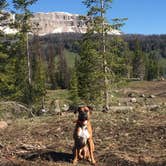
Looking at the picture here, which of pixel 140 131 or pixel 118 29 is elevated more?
pixel 118 29

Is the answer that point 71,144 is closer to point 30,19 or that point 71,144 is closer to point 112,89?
point 112,89

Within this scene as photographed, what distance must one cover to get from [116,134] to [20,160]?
4.34m

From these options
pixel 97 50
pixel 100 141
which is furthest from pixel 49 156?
pixel 97 50

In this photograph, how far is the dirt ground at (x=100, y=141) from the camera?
11406 mm

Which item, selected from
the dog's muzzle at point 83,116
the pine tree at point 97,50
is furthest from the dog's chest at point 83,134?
the pine tree at point 97,50

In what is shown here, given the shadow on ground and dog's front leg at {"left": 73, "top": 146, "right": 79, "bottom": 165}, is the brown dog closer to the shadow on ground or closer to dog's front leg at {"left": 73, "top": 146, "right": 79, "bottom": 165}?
dog's front leg at {"left": 73, "top": 146, "right": 79, "bottom": 165}

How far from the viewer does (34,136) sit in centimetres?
1544

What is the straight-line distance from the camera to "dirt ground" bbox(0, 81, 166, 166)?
449 inches

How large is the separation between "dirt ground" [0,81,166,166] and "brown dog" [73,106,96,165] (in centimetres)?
23

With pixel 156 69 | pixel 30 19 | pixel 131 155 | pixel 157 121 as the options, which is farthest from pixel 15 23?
pixel 156 69

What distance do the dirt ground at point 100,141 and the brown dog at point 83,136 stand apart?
0.23 meters

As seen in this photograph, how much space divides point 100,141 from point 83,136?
3.06 meters

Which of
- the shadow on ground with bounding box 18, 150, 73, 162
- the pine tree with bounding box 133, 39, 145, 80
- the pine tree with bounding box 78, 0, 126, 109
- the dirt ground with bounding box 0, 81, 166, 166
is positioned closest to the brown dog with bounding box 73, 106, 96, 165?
the dirt ground with bounding box 0, 81, 166, 166

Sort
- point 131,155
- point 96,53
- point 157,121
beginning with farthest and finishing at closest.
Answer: point 96,53 → point 157,121 → point 131,155
